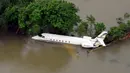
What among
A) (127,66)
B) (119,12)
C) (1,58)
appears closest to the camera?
(127,66)

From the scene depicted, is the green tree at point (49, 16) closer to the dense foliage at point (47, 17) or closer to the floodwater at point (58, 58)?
the dense foliage at point (47, 17)

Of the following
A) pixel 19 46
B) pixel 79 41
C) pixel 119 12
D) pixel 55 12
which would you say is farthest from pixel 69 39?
pixel 119 12

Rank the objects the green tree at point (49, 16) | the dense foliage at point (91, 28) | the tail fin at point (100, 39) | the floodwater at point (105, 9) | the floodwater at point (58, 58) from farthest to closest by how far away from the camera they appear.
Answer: the floodwater at point (105, 9) → the dense foliage at point (91, 28) → the green tree at point (49, 16) → the tail fin at point (100, 39) → the floodwater at point (58, 58)

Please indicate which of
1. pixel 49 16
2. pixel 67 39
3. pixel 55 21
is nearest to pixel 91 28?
pixel 67 39

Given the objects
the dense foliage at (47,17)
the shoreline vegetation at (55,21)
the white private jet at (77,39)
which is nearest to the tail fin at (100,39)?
the white private jet at (77,39)

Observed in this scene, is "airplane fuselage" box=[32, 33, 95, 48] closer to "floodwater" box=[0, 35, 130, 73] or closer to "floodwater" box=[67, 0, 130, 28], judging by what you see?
"floodwater" box=[0, 35, 130, 73]

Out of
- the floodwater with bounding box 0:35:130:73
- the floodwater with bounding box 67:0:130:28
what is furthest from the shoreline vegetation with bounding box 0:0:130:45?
the floodwater with bounding box 67:0:130:28

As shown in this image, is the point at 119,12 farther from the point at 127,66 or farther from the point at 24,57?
the point at 24,57
